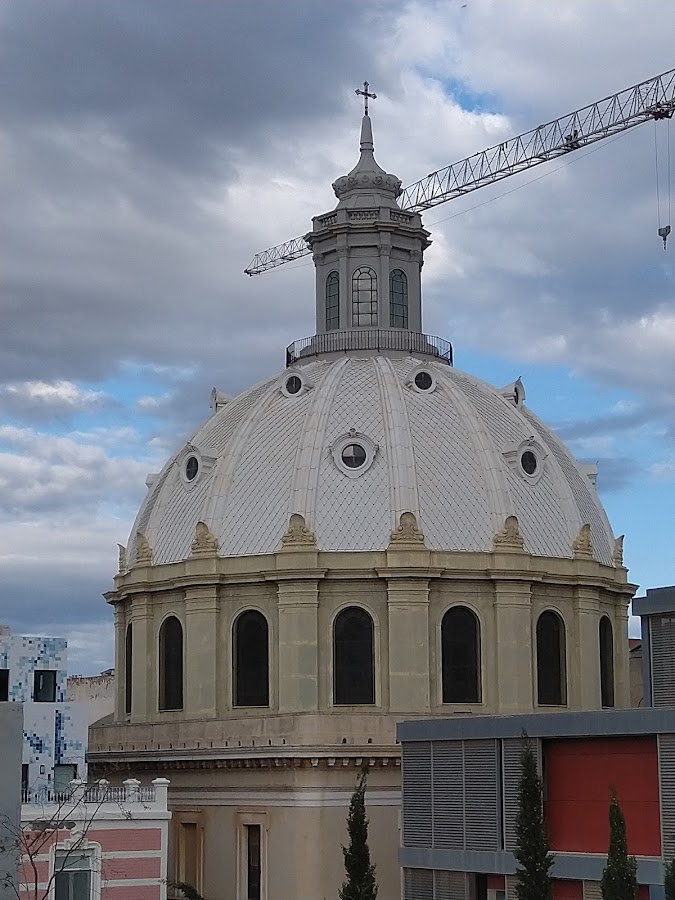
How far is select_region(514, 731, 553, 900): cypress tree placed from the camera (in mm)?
43531

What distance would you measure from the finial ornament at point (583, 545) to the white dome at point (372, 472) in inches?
12.7

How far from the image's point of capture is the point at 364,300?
72.8 metres

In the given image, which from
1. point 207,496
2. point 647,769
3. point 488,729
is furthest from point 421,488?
point 647,769

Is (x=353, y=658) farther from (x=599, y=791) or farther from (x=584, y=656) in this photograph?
(x=599, y=791)

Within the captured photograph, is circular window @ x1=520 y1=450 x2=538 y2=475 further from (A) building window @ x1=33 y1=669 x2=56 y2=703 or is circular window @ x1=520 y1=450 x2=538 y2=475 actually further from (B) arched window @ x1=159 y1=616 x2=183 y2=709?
(A) building window @ x1=33 y1=669 x2=56 y2=703

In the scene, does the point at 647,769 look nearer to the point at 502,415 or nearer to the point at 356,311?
the point at 502,415

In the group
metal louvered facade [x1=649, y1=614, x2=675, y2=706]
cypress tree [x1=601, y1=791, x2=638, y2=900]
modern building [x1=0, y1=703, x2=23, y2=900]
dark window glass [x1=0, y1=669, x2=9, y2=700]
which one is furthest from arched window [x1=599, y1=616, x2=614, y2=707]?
modern building [x1=0, y1=703, x2=23, y2=900]

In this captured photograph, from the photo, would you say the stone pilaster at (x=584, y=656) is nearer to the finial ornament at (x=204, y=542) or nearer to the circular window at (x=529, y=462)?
the circular window at (x=529, y=462)

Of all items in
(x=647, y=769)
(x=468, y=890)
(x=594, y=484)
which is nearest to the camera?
(x=647, y=769)

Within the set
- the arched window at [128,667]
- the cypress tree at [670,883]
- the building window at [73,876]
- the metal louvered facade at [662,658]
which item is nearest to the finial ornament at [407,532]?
the arched window at [128,667]

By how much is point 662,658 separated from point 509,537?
18.7 metres

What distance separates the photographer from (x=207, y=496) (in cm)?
6688

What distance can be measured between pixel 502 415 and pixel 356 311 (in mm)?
7667

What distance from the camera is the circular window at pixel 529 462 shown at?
66812 millimetres
